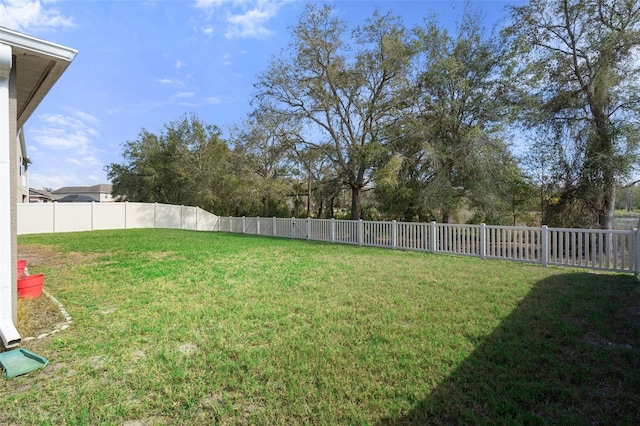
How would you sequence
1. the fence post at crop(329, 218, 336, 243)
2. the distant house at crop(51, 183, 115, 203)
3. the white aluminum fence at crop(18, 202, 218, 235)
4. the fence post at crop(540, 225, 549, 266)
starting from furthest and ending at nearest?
the distant house at crop(51, 183, 115, 203) < the white aluminum fence at crop(18, 202, 218, 235) < the fence post at crop(329, 218, 336, 243) < the fence post at crop(540, 225, 549, 266)

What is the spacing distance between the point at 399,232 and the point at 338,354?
753 centimetres

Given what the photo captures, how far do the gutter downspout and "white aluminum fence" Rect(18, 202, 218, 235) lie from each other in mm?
15232

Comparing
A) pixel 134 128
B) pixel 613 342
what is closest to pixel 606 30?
pixel 613 342

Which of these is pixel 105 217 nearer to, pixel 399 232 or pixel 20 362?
pixel 399 232

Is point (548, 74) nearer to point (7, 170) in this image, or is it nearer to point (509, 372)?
point (509, 372)

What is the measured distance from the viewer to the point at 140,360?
2510 mm

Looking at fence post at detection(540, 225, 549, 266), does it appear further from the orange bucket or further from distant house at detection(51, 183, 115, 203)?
distant house at detection(51, 183, 115, 203)

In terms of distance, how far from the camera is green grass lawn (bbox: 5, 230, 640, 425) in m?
1.88

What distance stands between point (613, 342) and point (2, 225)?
561 centimetres

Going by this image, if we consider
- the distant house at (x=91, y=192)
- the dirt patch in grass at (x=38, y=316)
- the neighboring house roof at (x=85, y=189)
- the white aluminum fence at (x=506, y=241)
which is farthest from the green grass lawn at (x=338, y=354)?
the neighboring house roof at (x=85, y=189)

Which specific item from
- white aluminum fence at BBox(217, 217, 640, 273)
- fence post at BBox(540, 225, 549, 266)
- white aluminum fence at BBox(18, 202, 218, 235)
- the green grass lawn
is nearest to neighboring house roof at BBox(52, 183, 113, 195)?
white aluminum fence at BBox(18, 202, 218, 235)

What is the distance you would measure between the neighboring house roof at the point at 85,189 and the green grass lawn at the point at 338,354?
51839 mm

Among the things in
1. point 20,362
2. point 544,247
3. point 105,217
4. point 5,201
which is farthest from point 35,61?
point 105,217

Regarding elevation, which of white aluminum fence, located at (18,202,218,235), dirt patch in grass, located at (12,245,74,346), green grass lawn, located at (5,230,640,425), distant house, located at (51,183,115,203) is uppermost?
distant house, located at (51,183,115,203)
